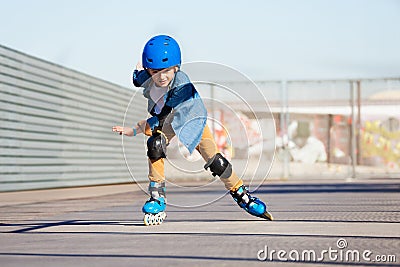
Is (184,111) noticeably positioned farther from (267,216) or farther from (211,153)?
(267,216)

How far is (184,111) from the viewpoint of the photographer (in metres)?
6.77

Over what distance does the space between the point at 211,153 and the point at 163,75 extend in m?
0.86

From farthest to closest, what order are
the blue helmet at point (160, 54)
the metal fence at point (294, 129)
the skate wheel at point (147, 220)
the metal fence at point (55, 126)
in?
1. the metal fence at point (294, 129)
2. the metal fence at point (55, 126)
3. the skate wheel at point (147, 220)
4. the blue helmet at point (160, 54)

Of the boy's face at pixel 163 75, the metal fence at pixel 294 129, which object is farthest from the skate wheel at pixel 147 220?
the metal fence at pixel 294 129

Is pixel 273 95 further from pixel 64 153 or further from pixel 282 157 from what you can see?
pixel 64 153

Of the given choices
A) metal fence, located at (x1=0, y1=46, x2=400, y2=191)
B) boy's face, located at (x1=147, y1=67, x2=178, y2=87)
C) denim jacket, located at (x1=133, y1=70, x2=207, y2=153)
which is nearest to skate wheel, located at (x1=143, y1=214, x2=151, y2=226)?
denim jacket, located at (x1=133, y1=70, x2=207, y2=153)

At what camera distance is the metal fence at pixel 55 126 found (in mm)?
15641

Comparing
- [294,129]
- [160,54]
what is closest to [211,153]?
[160,54]

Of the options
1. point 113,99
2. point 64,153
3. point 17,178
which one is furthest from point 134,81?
point 113,99

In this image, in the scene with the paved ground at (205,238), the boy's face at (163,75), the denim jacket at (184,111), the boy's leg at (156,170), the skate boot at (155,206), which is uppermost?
the boy's face at (163,75)

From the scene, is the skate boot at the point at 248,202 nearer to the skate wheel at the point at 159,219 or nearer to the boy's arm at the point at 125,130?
the skate wheel at the point at 159,219

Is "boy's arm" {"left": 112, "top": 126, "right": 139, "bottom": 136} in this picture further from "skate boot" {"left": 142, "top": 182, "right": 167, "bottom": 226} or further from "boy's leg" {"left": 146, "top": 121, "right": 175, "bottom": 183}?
"skate boot" {"left": 142, "top": 182, "right": 167, "bottom": 226}

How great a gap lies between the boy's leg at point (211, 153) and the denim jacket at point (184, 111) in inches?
5.1

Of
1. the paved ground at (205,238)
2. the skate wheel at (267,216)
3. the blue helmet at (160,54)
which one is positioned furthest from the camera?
the skate wheel at (267,216)
